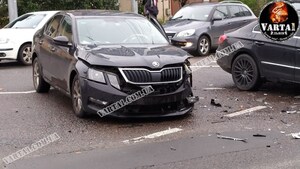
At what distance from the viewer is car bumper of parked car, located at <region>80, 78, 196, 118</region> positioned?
695 cm

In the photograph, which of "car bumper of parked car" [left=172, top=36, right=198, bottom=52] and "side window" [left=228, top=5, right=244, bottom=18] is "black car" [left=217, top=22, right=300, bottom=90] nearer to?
"car bumper of parked car" [left=172, top=36, right=198, bottom=52]

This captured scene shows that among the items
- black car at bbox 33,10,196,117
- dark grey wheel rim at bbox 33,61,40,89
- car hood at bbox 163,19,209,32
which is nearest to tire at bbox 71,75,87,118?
black car at bbox 33,10,196,117

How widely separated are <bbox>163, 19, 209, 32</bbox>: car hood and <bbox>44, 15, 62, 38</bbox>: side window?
6097 millimetres

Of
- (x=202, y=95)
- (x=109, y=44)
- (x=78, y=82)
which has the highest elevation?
(x=109, y=44)

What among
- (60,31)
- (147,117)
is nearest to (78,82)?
(147,117)

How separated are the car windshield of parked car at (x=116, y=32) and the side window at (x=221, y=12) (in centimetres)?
771

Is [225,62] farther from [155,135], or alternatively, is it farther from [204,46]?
[204,46]

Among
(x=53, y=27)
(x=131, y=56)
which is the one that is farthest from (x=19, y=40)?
(x=131, y=56)

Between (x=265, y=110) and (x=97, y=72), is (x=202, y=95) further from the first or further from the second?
(x=97, y=72)

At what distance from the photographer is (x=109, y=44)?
7.85m

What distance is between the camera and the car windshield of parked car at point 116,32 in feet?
26.2

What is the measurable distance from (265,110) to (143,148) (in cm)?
280

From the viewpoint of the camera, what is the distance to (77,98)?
24.6 feet

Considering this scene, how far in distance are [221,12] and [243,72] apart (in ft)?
23.1
